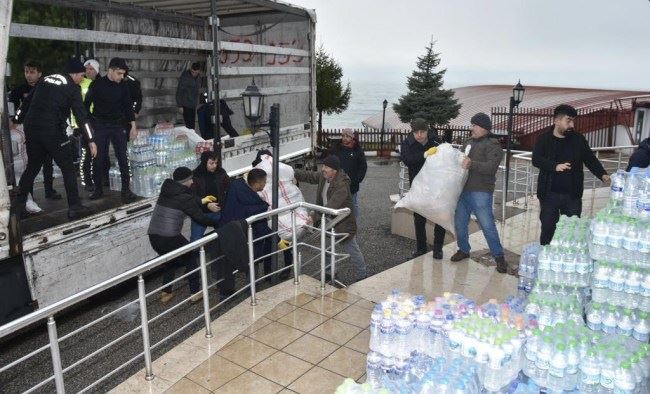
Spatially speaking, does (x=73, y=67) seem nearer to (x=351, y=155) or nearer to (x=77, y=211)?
(x=77, y=211)

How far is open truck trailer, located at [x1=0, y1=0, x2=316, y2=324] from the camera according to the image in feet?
15.6

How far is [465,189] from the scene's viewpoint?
633 centimetres

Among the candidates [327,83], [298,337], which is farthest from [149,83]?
[327,83]

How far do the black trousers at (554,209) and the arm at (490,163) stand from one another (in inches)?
26.2

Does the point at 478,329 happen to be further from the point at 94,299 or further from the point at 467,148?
the point at 94,299

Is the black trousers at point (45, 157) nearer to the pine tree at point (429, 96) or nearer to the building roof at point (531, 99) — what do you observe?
the pine tree at point (429, 96)

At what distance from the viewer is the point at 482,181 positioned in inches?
243

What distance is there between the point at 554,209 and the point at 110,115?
18.3 ft

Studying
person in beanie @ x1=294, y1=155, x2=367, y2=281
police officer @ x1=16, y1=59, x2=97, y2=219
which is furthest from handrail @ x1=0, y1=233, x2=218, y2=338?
person in beanie @ x1=294, y1=155, x2=367, y2=281

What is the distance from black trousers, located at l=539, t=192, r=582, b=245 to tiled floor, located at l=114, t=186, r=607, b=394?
73 cm

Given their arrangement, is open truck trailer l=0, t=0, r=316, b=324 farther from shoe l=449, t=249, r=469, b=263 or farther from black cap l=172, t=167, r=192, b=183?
shoe l=449, t=249, r=469, b=263

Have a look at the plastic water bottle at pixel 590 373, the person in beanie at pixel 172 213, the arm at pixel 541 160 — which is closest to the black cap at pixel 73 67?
the person in beanie at pixel 172 213

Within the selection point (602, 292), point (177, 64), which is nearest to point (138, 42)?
point (177, 64)

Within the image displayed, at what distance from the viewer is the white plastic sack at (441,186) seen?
6.39 meters
